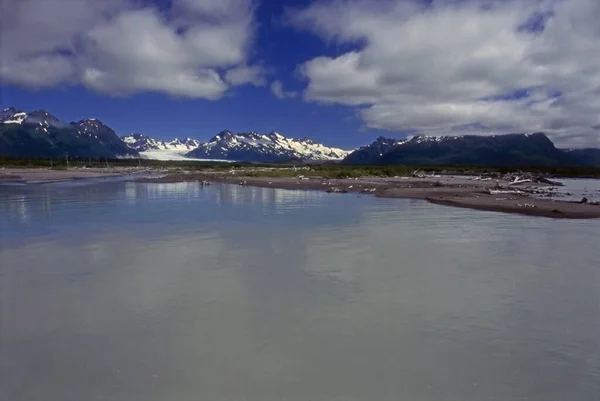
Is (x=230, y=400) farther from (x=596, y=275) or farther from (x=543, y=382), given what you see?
(x=596, y=275)

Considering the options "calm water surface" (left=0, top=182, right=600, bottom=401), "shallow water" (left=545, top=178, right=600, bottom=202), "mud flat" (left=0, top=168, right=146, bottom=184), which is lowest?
"calm water surface" (left=0, top=182, right=600, bottom=401)

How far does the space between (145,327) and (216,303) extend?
1768 mm

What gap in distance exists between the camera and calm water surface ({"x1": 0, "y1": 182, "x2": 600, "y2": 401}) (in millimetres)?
6441

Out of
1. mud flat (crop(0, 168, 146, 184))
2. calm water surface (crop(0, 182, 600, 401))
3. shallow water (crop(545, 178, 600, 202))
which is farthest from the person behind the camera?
mud flat (crop(0, 168, 146, 184))

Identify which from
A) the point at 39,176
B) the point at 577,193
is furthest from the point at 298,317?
A: the point at 39,176

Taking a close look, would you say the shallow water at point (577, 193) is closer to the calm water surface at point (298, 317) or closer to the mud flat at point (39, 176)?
the calm water surface at point (298, 317)

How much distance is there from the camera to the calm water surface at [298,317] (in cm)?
644

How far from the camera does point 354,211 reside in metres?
27.2

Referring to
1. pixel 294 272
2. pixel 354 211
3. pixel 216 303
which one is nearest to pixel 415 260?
pixel 294 272

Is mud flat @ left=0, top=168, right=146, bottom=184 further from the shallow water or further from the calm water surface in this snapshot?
the shallow water

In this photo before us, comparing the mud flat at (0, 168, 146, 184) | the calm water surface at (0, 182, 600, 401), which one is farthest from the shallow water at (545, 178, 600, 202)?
the mud flat at (0, 168, 146, 184)

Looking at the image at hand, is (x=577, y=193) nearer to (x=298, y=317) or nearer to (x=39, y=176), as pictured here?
(x=298, y=317)

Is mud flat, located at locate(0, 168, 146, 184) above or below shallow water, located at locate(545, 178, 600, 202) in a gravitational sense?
above

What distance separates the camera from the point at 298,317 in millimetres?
8992
